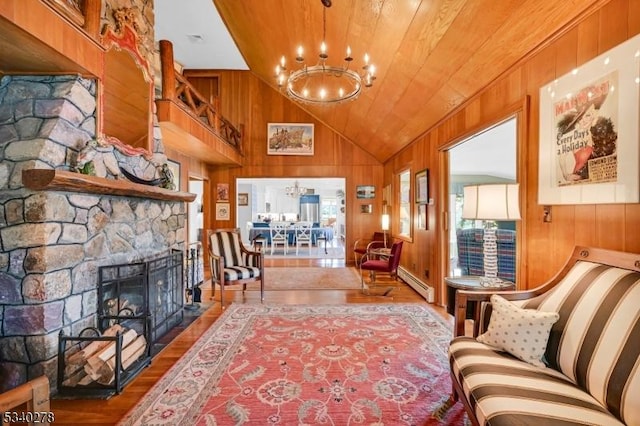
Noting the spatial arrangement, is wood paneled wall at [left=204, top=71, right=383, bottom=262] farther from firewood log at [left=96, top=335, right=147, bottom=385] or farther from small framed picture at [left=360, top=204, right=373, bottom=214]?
firewood log at [left=96, top=335, right=147, bottom=385]

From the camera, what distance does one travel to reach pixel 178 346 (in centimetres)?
272

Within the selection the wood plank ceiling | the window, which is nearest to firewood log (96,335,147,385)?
the wood plank ceiling

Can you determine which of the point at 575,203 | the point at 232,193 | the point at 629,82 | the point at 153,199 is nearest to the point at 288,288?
the point at 153,199

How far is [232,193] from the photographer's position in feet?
22.3

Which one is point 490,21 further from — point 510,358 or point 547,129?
point 510,358

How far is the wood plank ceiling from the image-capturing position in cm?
196

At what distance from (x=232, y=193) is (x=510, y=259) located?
5590mm

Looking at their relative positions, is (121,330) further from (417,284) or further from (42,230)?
(417,284)

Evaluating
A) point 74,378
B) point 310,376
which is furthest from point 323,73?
point 74,378

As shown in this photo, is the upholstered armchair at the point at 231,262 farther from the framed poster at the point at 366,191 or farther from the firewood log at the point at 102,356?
the framed poster at the point at 366,191

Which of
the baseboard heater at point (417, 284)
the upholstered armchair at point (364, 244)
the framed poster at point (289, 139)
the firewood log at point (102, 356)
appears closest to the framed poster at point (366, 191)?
the upholstered armchair at point (364, 244)

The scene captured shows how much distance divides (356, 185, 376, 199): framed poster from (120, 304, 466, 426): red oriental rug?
3981 mm

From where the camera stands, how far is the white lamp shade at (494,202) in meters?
2.06

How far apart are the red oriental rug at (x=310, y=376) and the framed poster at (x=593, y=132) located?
1.55 metres
